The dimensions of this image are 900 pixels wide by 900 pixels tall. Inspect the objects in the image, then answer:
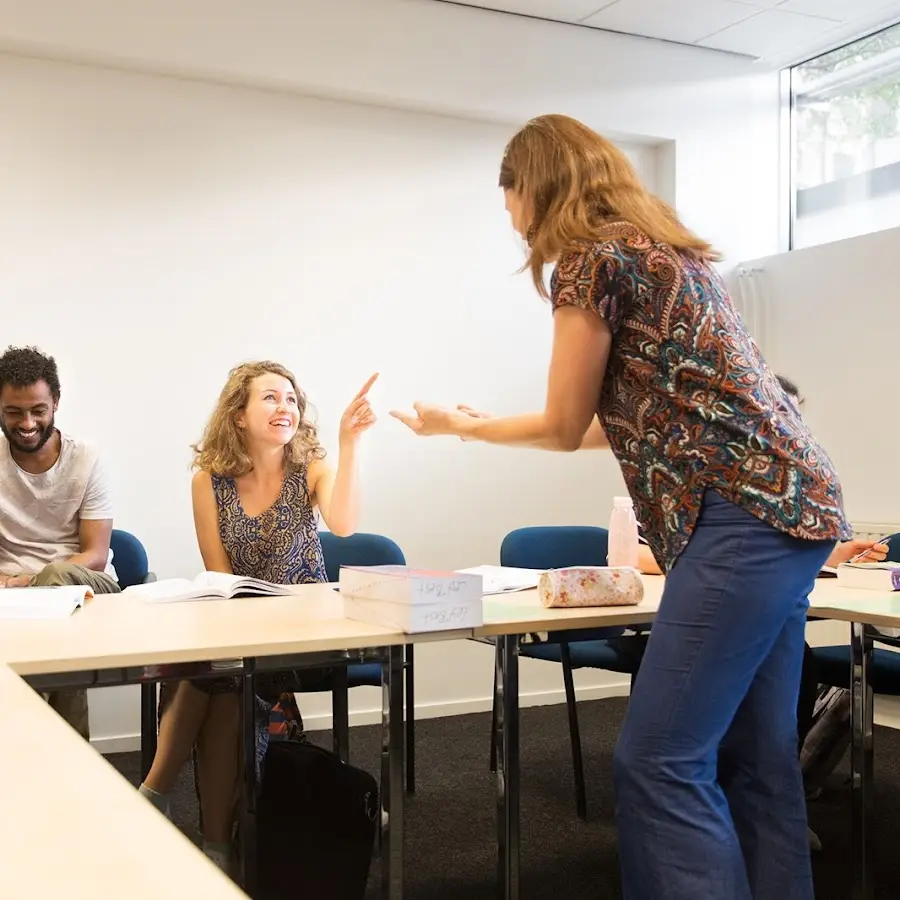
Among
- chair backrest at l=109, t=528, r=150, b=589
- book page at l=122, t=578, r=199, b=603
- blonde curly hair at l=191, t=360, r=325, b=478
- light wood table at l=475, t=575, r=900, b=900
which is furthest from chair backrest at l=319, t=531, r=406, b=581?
light wood table at l=475, t=575, r=900, b=900

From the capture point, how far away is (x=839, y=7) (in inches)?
170

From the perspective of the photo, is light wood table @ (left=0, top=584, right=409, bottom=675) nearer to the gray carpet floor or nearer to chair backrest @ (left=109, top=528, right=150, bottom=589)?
the gray carpet floor

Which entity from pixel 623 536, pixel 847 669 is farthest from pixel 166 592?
pixel 847 669

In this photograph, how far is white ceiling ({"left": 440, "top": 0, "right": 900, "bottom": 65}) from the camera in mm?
4316

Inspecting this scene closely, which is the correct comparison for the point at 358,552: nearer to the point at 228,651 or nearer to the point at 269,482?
the point at 269,482

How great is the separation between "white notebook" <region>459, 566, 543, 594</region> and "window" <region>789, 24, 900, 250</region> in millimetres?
2859

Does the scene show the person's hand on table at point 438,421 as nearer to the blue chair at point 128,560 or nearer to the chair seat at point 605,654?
the chair seat at point 605,654

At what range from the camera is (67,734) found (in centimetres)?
106

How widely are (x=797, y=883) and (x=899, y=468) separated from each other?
2845 mm

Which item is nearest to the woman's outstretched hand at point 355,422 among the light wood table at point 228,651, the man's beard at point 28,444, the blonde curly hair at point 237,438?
the blonde curly hair at point 237,438

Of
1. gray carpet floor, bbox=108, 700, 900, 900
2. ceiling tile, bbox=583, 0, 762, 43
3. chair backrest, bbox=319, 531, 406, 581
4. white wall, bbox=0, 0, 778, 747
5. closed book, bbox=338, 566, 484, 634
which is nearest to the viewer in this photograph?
closed book, bbox=338, 566, 484, 634

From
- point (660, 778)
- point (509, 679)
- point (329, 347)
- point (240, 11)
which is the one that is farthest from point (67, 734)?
point (240, 11)

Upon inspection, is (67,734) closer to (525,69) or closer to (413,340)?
(413,340)

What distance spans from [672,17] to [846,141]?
38.2 inches
